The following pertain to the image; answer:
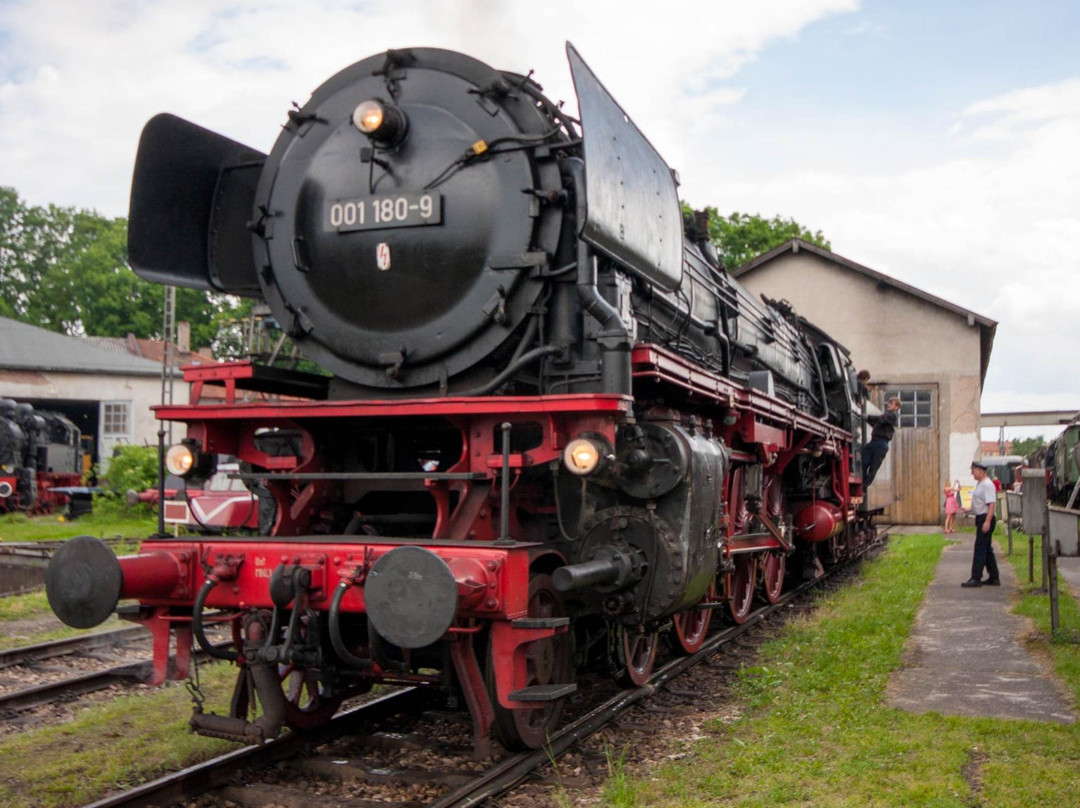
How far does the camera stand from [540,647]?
15.3 feet

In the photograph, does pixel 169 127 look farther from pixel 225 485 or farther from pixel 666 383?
pixel 225 485

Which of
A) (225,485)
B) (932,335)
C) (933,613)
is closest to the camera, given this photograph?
(933,613)

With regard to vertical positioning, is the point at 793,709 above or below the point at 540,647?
below

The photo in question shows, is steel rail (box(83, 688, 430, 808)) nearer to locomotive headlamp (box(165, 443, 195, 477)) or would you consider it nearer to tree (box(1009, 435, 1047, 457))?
locomotive headlamp (box(165, 443, 195, 477))

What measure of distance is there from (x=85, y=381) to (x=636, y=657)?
29762mm

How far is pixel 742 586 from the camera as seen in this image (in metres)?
8.14

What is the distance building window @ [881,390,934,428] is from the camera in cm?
2238

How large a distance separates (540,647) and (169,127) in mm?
3438

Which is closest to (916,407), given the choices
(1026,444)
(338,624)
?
(338,624)

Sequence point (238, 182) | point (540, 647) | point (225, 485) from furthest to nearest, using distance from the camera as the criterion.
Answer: point (225, 485)
point (238, 182)
point (540, 647)

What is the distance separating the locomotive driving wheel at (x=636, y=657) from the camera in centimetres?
545

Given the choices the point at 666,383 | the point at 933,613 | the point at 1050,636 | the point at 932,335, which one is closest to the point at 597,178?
the point at 666,383

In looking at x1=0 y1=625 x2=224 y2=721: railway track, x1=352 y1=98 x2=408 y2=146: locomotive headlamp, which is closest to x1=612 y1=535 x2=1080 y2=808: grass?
x1=352 y1=98 x2=408 y2=146: locomotive headlamp

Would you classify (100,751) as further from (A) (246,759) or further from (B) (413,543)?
(B) (413,543)
